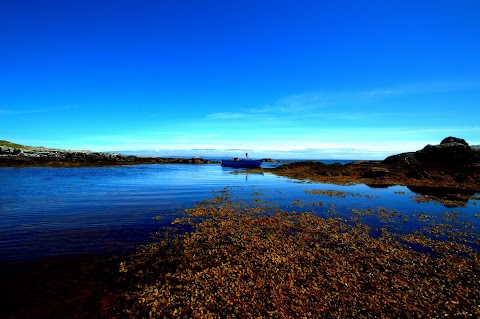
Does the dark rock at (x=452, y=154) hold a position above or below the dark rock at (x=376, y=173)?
above

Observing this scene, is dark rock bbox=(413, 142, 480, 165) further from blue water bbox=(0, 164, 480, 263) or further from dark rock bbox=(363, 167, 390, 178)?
blue water bbox=(0, 164, 480, 263)

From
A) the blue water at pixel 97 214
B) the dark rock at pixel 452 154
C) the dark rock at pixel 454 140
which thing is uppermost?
the dark rock at pixel 454 140

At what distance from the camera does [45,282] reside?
7.93m

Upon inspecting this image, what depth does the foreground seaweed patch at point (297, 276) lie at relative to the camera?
6.75 meters

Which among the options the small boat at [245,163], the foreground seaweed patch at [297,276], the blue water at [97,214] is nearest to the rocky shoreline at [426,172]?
the blue water at [97,214]

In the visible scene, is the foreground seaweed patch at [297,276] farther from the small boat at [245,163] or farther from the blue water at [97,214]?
the small boat at [245,163]

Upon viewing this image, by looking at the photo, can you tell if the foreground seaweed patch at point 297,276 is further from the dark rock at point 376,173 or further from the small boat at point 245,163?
the small boat at point 245,163

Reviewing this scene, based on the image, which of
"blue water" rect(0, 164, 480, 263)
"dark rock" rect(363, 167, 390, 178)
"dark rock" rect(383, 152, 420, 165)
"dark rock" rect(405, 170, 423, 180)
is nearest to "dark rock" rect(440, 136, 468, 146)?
"dark rock" rect(383, 152, 420, 165)

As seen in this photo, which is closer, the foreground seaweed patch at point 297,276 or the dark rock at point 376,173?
the foreground seaweed patch at point 297,276

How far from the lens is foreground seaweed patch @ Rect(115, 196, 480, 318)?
675cm

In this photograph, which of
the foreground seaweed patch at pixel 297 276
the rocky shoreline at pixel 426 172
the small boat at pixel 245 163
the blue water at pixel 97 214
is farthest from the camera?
the small boat at pixel 245 163

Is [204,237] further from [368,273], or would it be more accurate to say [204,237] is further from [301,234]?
[368,273]

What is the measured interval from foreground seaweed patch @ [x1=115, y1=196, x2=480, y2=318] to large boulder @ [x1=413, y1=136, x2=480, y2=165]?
5289 centimetres

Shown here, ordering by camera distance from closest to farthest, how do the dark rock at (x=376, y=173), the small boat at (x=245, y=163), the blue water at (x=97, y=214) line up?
the blue water at (x=97, y=214) < the dark rock at (x=376, y=173) < the small boat at (x=245, y=163)
